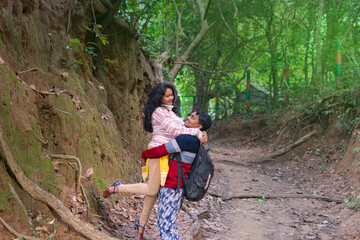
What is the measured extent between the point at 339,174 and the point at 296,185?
3.78 ft

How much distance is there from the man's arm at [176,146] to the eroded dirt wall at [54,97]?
3.58 feet

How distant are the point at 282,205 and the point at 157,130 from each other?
480cm

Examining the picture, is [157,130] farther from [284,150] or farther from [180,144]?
[284,150]

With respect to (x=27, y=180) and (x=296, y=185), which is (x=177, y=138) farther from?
(x=296, y=185)

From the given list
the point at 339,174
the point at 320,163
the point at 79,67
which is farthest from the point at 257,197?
the point at 79,67

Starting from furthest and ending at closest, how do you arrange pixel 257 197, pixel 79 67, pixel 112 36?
1. pixel 257 197
2. pixel 112 36
3. pixel 79 67

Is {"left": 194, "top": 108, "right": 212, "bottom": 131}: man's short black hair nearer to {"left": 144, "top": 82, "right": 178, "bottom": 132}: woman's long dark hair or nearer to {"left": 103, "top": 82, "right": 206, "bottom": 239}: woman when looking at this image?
{"left": 103, "top": 82, "right": 206, "bottom": 239}: woman

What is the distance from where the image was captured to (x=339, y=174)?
28.7 ft

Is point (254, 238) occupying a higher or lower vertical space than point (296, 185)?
lower

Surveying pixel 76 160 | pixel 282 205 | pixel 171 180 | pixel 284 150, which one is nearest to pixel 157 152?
pixel 171 180

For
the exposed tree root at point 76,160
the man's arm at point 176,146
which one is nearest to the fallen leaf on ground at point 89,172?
the exposed tree root at point 76,160

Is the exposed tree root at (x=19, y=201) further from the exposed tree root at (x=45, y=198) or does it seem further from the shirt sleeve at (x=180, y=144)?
the shirt sleeve at (x=180, y=144)

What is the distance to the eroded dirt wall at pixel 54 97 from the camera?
3324mm

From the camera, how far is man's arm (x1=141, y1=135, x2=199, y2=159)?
11.4 ft
